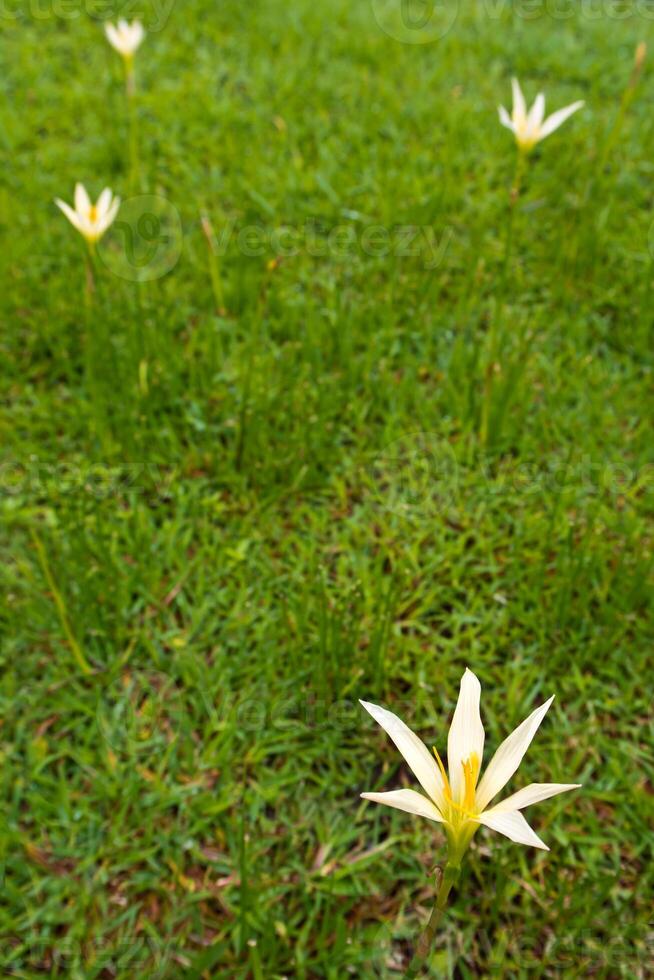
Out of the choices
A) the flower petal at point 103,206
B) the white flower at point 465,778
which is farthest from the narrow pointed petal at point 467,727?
the flower petal at point 103,206

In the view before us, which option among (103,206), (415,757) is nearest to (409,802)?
(415,757)

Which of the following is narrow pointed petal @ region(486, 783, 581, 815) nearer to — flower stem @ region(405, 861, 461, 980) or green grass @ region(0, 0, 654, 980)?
flower stem @ region(405, 861, 461, 980)

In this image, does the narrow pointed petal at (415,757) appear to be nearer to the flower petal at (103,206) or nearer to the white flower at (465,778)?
the white flower at (465,778)

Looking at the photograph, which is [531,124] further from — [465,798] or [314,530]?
[465,798]

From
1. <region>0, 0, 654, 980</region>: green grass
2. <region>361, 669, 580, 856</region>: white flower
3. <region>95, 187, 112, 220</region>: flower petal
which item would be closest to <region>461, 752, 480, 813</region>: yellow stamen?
<region>361, 669, 580, 856</region>: white flower

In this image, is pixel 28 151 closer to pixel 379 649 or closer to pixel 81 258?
pixel 81 258

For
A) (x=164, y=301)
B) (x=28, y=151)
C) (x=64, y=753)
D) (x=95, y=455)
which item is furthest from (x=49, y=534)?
(x=28, y=151)
